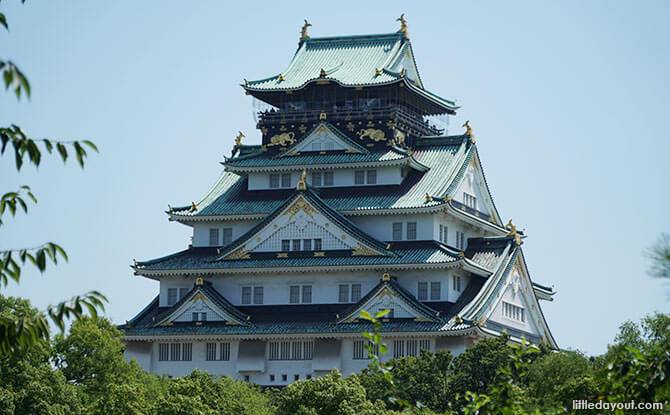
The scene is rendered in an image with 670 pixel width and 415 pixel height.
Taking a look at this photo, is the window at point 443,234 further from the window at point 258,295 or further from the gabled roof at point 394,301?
the window at point 258,295

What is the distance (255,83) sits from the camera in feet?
241

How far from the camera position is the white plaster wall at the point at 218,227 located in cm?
6962

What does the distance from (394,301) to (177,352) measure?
13.6 meters

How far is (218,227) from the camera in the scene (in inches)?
2763

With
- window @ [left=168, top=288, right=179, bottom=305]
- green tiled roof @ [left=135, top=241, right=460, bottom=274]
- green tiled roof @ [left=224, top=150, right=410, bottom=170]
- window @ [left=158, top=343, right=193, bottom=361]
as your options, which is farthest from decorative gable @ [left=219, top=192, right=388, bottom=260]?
window @ [left=158, top=343, right=193, bottom=361]

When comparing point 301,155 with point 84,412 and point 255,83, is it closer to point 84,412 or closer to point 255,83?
point 255,83

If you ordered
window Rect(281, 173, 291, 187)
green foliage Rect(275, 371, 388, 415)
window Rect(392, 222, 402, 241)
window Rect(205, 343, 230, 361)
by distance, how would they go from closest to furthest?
green foliage Rect(275, 371, 388, 415)
window Rect(205, 343, 230, 361)
window Rect(392, 222, 402, 241)
window Rect(281, 173, 291, 187)

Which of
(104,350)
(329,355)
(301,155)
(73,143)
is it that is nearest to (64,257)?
(73,143)

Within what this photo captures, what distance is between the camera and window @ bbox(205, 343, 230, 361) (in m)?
65.4

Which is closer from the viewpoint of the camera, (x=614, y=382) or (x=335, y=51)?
(x=614, y=382)

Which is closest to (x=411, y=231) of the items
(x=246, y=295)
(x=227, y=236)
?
(x=246, y=295)

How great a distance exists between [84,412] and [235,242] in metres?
20.7

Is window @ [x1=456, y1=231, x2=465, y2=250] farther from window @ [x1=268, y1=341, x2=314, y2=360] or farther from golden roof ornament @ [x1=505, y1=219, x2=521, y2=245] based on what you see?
Result: window @ [x1=268, y1=341, x2=314, y2=360]

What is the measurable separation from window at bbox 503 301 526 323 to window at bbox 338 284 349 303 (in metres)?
9.23
